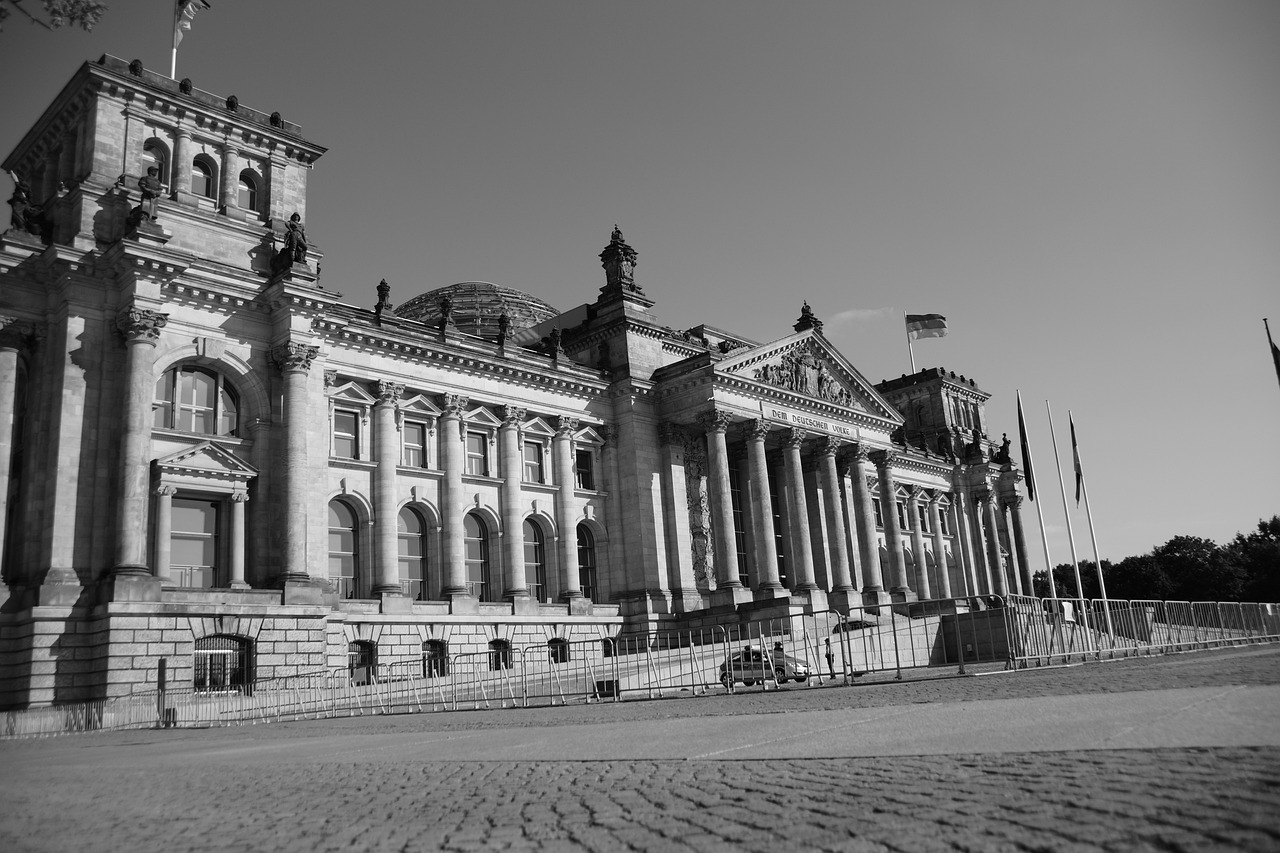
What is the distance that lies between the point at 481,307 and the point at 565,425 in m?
18.2

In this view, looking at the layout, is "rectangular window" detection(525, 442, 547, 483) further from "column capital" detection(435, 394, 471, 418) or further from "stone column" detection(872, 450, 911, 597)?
"stone column" detection(872, 450, 911, 597)

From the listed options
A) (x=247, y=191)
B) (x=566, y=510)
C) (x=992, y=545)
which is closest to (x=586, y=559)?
(x=566, y=510)

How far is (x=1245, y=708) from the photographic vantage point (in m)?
6.98

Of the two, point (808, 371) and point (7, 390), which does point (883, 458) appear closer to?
point (808, 371)

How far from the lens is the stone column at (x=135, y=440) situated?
30.4m

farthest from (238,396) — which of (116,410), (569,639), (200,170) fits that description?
(569,639)

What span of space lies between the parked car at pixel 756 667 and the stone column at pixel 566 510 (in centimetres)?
1624

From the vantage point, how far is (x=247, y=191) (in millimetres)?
38812

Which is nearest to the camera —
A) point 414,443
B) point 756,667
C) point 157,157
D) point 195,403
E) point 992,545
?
point 756,667

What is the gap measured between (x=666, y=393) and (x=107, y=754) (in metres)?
37.0

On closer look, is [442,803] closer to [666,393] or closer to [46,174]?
[46,174]

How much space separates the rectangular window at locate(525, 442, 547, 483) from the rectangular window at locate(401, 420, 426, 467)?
549 centimetres

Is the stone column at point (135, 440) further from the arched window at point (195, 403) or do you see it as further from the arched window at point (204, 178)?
the arched window at point (204, 178)

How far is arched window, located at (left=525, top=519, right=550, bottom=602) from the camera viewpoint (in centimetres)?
4556
